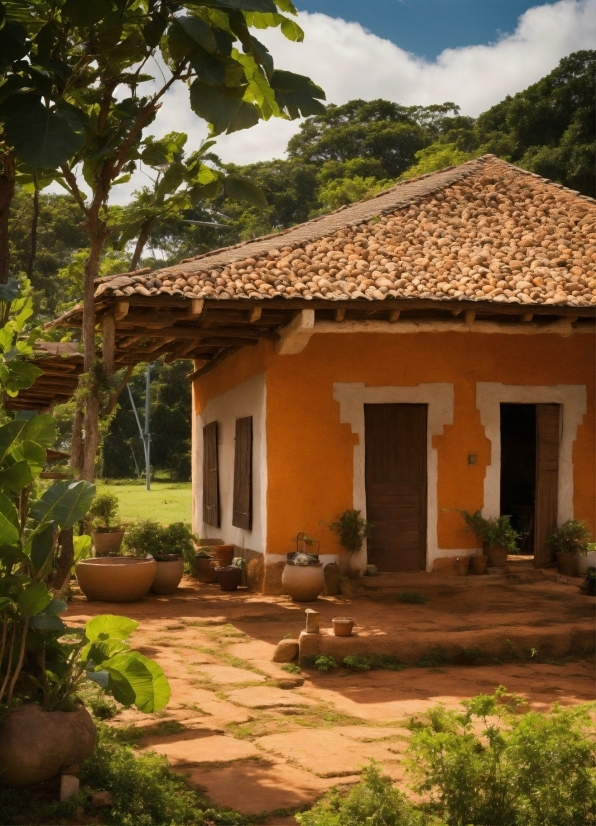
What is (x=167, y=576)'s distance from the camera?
10.8 metres

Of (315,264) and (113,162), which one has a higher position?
(113,162)

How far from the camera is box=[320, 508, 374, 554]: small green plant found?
1052cm

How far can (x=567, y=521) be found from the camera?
11.2m

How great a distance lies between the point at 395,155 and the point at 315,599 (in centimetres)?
2728

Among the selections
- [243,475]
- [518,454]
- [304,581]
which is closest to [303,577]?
[304,581]

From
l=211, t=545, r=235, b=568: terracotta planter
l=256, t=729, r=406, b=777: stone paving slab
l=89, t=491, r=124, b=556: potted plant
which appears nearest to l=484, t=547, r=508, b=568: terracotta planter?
l=211, t=545, r=235, b=568: terracotta planter

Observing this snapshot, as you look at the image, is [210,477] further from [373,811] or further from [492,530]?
[373,811]

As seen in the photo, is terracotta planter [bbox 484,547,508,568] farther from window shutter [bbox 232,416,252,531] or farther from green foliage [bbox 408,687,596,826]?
green foliage [bbox 408,687,596,826]

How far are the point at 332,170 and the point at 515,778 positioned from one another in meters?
31.5

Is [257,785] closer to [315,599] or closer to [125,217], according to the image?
[315,599]

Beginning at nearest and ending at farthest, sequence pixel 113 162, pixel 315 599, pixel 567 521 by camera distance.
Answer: pixel 113 162, pixel 315 599, pixel 567 521

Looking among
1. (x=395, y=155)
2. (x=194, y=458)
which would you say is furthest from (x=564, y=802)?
(x=395, y=155)

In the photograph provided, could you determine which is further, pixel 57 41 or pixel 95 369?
pixel 95 369

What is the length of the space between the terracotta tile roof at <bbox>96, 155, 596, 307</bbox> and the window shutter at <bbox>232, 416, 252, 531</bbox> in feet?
7.06
